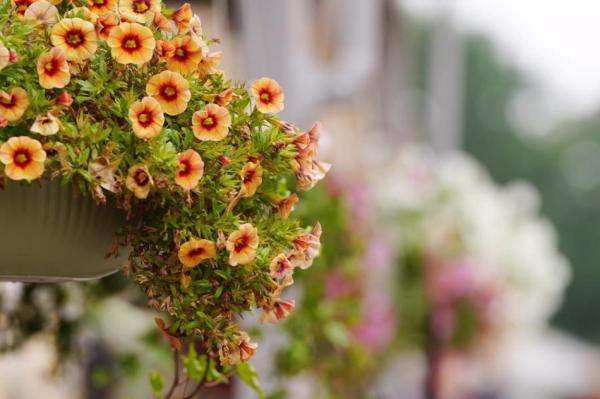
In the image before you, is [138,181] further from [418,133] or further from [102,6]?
[418,133]

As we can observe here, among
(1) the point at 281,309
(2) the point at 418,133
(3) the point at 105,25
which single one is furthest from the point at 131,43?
(2) the point at 418,133

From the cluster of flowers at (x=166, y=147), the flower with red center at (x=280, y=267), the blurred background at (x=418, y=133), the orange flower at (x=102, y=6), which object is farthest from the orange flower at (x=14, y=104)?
the blurred background at (x=418, y=133)

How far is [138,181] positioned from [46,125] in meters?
0.08

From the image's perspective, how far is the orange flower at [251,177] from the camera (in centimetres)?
84

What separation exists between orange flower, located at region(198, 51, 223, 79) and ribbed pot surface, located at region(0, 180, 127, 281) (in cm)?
13

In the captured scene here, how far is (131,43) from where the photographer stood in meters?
0.80

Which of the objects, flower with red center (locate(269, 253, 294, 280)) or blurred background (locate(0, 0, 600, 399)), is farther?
blurred background (locate(0, 0, 600, 399))

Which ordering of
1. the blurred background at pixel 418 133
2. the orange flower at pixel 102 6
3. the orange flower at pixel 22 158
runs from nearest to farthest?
the orange flower at pixel 22 158, the orange flower at pixel 102 6, the blurred background at pixel 418 133

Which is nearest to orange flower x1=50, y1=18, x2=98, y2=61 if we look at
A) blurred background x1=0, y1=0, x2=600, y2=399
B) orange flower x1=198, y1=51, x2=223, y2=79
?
orange flower x1=198, y1=51, x2=223, y2=79

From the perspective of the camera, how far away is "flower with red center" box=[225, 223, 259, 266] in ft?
2.65

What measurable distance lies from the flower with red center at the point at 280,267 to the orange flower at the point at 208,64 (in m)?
0.16

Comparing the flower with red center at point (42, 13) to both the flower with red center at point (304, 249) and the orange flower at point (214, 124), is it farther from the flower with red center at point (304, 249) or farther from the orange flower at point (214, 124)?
the flower with red center at point (304, 249)

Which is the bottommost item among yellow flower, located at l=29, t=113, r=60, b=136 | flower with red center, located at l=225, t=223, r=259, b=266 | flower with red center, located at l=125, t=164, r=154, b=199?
yellow flower, located at l=29, t=113, r=60, b=136

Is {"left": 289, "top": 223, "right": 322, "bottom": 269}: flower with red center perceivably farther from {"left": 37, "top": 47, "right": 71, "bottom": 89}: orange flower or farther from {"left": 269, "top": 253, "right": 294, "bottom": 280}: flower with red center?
→ {"left": 37, "top": 47, "right": 71, "bottom": 89}: orange flower
